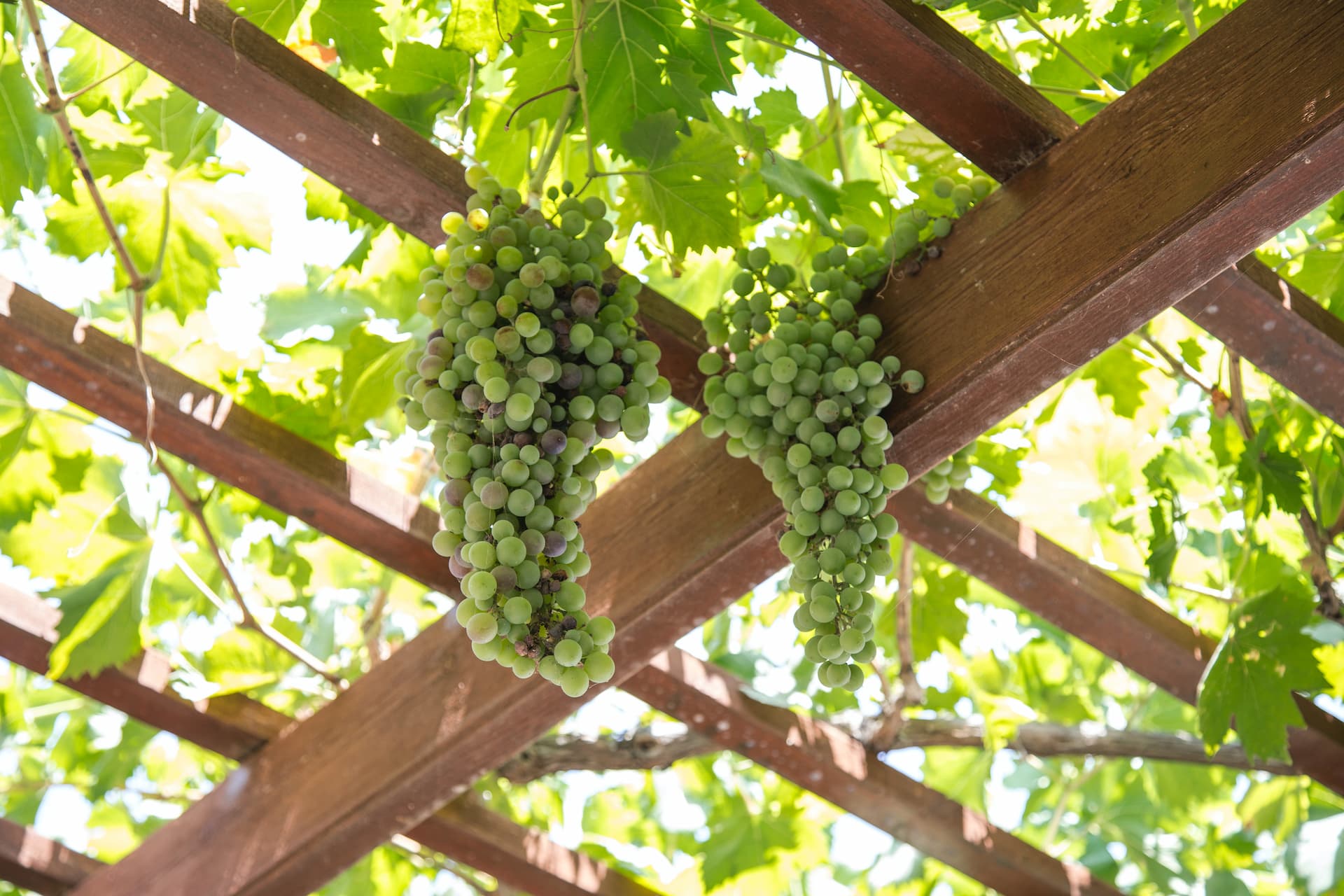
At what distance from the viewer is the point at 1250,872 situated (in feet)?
11.3

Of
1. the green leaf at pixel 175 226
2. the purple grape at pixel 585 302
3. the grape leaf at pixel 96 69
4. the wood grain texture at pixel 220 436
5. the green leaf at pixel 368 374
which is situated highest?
the grape leaf at pixel 96 69

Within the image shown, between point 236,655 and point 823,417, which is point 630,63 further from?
point 236,655

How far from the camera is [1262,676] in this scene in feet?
5.02

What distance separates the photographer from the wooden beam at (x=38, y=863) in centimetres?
197

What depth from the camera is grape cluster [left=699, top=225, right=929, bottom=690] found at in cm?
94

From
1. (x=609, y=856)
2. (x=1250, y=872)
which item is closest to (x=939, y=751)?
(x=609, y=856)

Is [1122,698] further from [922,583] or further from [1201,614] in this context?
[922,583]

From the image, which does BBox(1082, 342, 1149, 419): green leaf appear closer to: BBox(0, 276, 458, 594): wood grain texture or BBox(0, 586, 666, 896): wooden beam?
BBox(0, 276, 458, 594): wood grain texture

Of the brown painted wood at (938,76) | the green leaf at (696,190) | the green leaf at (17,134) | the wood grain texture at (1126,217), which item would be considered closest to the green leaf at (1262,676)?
the wood grain texture at (1126,217)

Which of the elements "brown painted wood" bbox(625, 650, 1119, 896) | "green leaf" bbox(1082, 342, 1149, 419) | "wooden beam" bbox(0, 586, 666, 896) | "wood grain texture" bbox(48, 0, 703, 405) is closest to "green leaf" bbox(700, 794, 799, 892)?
"wooden beam" bbox(0, 586, 666, 896)

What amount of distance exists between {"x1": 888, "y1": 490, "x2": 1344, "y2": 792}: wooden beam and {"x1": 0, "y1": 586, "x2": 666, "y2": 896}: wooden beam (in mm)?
963

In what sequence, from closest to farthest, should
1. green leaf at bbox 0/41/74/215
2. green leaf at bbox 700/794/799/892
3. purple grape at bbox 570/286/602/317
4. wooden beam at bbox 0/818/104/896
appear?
purple grape at bbox 570/286/602/317 → green leaf at bbox 0/41/74/215 → wooden beam at bbox 0/818/104/896 → green leaf at bbox 700/794/799/892

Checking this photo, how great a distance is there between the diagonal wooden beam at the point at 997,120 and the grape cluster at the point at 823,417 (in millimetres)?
117

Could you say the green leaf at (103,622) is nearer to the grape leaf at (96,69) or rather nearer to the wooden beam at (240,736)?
the wooden beam at (240,736)
